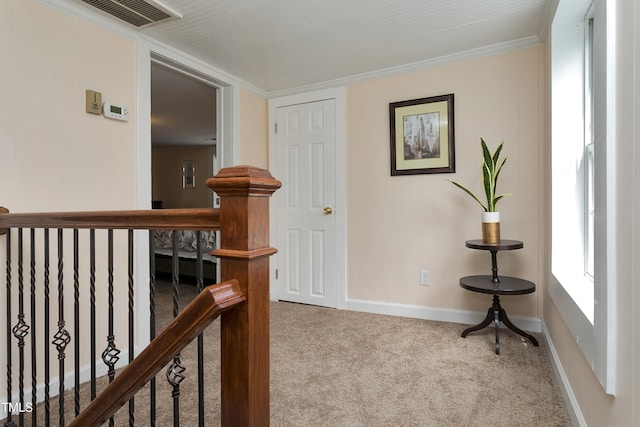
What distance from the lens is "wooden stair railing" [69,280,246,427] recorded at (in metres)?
0.74

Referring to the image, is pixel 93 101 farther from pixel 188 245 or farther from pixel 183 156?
pixel 183 156

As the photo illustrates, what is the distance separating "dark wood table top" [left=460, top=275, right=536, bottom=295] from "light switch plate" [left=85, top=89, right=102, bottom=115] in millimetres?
2561

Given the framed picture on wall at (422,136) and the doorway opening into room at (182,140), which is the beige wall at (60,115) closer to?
the doorway opening into room at (182,140)

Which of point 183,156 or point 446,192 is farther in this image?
point 183,156

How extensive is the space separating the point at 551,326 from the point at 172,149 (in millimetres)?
7674

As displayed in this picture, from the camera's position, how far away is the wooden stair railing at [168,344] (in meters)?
0.74

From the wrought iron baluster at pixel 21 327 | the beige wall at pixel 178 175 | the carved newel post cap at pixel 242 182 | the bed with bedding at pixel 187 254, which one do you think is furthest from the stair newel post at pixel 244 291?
the beige wall at pixel 178 175

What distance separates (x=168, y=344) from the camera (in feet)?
2.64

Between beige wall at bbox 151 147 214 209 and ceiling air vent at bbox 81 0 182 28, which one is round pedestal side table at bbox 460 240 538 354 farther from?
beige wall at bbox 151 147 214 209

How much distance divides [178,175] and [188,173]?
266 millimetres

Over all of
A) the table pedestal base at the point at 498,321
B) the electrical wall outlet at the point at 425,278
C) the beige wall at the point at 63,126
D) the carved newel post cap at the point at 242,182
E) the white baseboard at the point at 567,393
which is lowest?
the white baseboard at the point at 567,393

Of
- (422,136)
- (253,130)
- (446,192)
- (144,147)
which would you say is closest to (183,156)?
(253,130)

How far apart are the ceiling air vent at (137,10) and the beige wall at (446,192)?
5.65 ft

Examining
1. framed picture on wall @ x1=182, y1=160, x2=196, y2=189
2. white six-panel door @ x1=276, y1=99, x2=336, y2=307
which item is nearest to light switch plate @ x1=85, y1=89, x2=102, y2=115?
white six-panel door @ x1=276, y1=99, x2=336, y2=307
